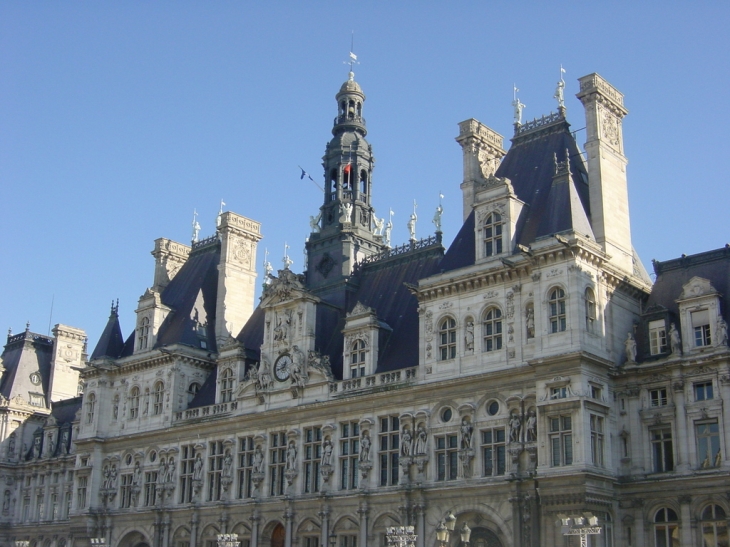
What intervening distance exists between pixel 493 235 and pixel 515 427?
9915 mm

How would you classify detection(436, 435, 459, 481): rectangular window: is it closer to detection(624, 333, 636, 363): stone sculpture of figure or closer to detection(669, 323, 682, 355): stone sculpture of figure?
detection(624, 333, 636, 363): stone sculpture of figure

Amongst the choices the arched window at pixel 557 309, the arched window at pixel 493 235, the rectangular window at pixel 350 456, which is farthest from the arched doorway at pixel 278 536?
the arched window at pixel 557 309

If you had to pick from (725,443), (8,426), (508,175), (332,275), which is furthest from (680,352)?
(8,426)

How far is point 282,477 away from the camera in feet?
183

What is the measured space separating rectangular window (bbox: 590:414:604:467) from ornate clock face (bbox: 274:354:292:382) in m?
19.8

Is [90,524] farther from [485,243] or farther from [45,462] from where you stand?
[485,243]

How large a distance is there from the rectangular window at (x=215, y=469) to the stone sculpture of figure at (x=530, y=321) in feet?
73.0

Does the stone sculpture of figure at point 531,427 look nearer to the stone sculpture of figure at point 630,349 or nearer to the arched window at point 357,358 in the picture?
the stone sculpture of figure at point 630,349

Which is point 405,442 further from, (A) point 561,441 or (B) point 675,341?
(B) point 675,341

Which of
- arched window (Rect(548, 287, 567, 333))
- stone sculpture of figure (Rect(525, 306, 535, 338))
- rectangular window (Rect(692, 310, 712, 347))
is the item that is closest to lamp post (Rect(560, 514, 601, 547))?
arched window (Rect(548, 287, 567, 333))

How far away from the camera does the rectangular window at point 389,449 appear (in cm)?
5012

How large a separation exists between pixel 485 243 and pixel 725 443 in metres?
14.9

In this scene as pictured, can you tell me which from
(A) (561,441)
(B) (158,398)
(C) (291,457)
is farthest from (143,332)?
(A) (561,441)

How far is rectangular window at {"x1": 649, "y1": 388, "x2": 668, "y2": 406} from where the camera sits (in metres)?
44.2
